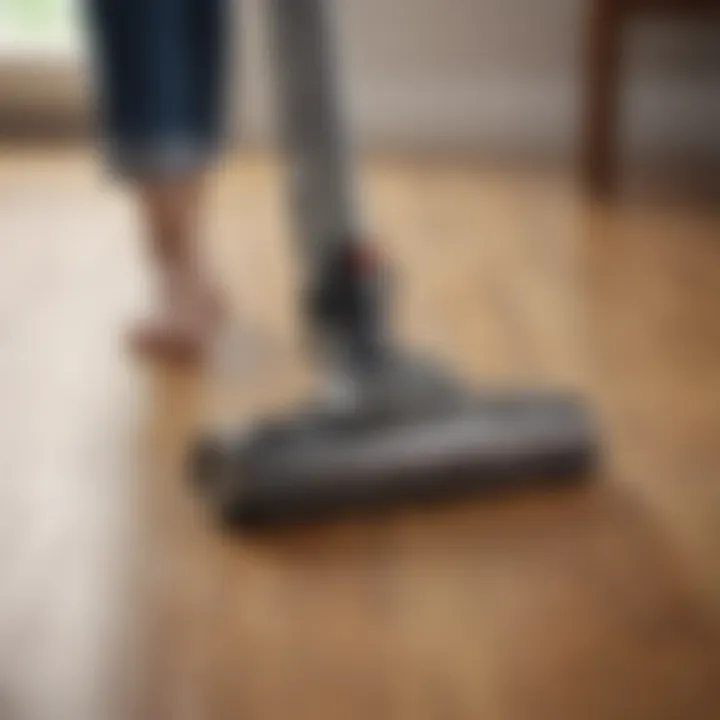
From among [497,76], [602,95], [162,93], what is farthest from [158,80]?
[497,76]

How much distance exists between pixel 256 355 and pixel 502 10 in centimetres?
116

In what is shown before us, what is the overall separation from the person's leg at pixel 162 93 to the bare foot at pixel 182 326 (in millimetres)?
84

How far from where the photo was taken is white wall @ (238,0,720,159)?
8.21 ft

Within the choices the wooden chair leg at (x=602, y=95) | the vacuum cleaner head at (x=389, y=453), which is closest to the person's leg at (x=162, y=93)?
the vacuum cleaner head at (x=389, y=453)

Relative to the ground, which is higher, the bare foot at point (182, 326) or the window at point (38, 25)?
the window at point (38, 25)

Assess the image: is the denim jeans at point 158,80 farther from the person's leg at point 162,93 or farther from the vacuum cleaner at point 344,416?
the vacuum cleaner at point 344,416

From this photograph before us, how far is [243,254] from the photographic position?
1.98m

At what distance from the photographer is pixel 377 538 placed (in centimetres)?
119

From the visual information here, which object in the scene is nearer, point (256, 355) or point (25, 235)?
point (256, 355)

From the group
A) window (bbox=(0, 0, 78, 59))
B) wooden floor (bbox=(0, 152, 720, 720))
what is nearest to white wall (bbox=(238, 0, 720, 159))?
window (bbox=(0, 0, 78, 59))

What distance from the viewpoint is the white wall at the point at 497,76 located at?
250 cm

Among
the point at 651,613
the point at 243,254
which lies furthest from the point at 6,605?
the point at 243,254

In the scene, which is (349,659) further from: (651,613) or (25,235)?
(25,235)

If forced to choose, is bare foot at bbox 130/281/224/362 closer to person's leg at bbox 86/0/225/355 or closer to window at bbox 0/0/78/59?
person's leg at bbox 86/0/225/355
